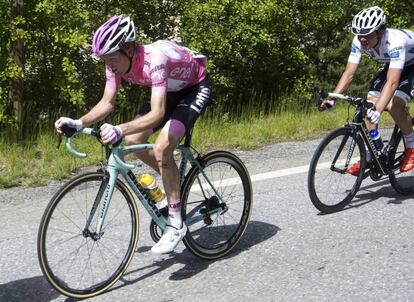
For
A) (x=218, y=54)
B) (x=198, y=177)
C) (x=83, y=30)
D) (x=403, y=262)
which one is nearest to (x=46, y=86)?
(x=83, y=30)

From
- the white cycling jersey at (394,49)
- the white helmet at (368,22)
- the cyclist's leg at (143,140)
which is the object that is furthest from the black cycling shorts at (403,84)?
the cyclist's leg at (143,140)

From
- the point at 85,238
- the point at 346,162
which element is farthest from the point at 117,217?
the point at 346,162

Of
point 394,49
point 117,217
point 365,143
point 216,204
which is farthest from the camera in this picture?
point 365,143

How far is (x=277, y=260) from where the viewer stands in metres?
4.56

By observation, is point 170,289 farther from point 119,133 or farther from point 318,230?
point 318,230

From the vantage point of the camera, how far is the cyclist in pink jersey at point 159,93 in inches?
156

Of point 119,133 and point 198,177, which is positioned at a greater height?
point 119,133

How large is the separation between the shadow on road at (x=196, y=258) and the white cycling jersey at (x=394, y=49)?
199cm

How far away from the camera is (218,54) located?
1373cm

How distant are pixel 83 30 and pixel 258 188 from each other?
596cm

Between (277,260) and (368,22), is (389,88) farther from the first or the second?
(277,260)

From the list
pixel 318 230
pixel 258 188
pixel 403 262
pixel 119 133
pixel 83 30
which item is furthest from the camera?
pixel 83 30

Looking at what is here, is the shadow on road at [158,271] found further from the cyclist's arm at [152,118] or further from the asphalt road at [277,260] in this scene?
the cyclist's arm at [152,118]

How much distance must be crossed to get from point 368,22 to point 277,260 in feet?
8.22
